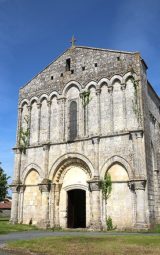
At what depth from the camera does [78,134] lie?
2433 centimetres

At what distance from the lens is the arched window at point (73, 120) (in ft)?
81.2

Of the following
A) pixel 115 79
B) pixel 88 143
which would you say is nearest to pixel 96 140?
pixel 88 143

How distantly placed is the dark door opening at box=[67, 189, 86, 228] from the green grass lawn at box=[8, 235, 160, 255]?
35.2ft

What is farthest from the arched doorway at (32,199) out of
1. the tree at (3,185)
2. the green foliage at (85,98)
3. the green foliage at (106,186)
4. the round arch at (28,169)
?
the tree at (3,185)

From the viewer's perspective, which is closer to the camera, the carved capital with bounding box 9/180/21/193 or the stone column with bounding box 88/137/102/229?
the stone column with bounding box 88/137/102/229

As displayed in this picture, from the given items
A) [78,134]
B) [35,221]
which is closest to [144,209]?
[78,134]

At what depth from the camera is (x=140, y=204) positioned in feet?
65.4

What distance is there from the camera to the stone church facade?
21281 millimetres

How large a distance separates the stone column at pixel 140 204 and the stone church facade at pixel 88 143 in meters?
0.06

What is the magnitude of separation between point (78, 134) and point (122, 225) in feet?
24.6

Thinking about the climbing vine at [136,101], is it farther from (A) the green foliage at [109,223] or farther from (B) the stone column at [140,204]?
(A) the green foliage at [109,223]


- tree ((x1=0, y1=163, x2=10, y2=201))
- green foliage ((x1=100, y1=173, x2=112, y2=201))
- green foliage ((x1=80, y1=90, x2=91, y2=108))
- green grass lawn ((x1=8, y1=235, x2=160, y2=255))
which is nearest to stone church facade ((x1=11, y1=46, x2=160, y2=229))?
green foliage ((x1=80, y1=90, x2=91, y2=108))

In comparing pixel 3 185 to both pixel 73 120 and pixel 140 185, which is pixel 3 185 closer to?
pixel 73 120

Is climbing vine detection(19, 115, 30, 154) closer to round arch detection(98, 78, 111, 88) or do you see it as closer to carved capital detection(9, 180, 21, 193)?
carved capital detection(9, 180, 21, 193)
